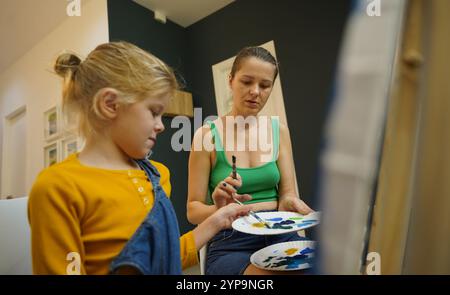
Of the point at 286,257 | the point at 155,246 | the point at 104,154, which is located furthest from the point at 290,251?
the point at 104,154

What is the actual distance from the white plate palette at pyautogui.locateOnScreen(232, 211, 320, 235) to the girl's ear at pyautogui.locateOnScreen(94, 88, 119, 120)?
270 mm

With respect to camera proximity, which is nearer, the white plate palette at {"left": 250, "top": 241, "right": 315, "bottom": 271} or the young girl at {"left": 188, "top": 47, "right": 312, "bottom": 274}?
the white plate palette at {"left": 250, "top": 241, "right": 315, "bottom": 271}

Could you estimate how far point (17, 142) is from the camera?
32.3 inches

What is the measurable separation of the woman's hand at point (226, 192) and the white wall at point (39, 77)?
0.48m

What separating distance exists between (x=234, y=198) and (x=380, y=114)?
0.39 m

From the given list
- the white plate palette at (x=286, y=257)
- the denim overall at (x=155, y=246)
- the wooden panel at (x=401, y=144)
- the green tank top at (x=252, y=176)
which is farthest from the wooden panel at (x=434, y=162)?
the green tank top at (x=252, y=176)

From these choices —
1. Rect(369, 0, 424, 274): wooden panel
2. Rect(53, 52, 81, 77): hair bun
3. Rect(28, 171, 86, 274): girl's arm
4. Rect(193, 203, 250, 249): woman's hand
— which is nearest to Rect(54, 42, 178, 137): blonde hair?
Rect(53, 52, 81, 77): hair bun

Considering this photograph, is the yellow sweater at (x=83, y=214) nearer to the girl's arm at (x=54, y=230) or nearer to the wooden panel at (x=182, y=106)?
the girl's arm at (x=54, y=230)

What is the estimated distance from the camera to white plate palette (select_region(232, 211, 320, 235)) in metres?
0.49

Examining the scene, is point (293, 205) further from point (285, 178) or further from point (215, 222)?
point (215, 222)

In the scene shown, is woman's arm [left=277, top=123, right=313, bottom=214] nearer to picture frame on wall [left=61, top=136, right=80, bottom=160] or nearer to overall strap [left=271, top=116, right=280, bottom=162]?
overall strap [left=271, top=116, right=280, bottom=162]

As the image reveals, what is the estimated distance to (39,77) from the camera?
819 mm
